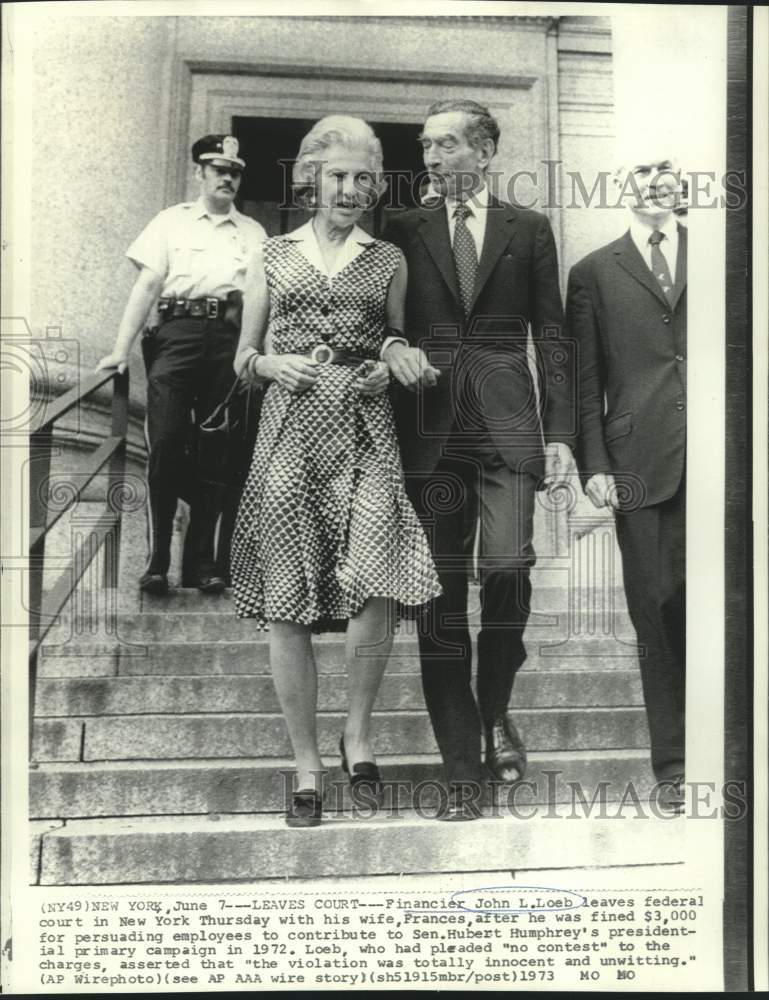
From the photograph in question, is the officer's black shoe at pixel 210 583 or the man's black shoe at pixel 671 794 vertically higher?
the officer's black shoe at pixel 210 583

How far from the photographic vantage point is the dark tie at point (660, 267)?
4.68 meters

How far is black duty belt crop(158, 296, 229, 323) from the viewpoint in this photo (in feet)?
15.5

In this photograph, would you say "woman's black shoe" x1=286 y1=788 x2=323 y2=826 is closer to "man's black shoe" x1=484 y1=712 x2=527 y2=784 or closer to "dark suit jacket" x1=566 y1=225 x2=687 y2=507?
"man's black shoe" x1=484 y1=712 x2=527 y2=784

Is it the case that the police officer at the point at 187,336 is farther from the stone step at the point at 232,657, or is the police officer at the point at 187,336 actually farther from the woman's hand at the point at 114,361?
the stone step at the point at 232,657

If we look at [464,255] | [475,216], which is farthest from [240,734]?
[475,216]

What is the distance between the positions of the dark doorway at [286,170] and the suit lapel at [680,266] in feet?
2.89

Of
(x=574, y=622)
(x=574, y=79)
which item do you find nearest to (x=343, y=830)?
(x=574, y=622)

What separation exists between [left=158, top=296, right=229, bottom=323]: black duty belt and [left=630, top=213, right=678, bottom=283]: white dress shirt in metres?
1.39

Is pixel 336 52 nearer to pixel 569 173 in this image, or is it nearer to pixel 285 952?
pixel 569 173

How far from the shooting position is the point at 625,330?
15.3ft

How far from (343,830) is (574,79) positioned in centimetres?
261

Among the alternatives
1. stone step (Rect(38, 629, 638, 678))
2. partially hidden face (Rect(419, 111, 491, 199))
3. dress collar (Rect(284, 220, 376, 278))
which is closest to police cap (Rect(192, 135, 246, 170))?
dress collar (Rect(284, 220, 376, 278))

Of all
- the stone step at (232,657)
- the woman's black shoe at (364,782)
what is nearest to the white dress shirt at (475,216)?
the stone step at (232,657)

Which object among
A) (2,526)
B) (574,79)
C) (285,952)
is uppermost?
(574,79)
